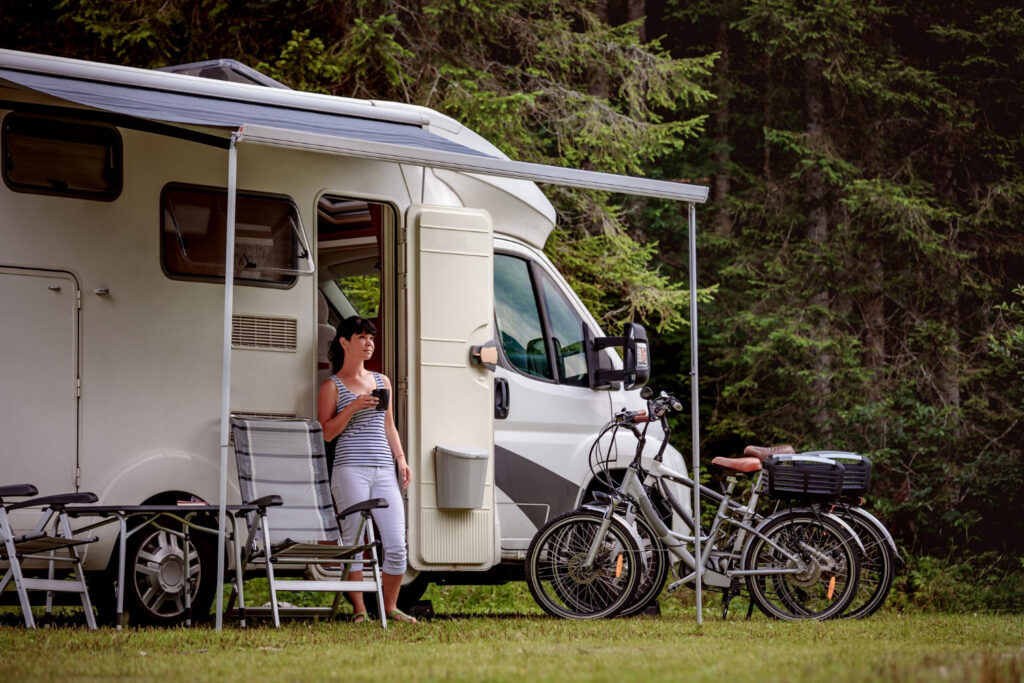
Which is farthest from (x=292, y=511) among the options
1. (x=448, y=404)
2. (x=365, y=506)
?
(x=448, y=404)

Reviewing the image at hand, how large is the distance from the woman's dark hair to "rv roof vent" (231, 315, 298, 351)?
0.23 metres

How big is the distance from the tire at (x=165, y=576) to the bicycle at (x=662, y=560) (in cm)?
178

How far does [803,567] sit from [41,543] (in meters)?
4.04

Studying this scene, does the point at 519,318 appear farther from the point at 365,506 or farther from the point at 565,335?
the point at 365,506

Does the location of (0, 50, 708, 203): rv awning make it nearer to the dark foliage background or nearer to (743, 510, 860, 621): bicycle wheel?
(743, 510, 860, 621): bicycle wheel

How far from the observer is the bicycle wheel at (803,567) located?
779 cm

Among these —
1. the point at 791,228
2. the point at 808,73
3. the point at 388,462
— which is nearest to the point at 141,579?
the point at 388,462

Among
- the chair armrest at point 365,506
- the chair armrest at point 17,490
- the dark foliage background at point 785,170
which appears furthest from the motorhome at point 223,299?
the dark foliage background at point 785,170

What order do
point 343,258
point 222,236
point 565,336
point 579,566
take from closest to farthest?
point 222,236 → point 579,566 → point 565,336 → point 343,258

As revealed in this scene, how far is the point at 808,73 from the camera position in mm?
18844

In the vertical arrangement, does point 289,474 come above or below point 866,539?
above

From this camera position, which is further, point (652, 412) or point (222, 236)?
point (652, 412)

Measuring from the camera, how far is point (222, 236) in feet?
23.6

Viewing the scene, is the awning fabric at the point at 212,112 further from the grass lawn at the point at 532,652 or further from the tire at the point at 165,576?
the grass lawn at the point at 532,652
